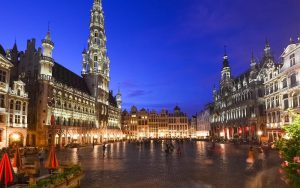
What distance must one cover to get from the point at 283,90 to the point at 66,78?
59.1m

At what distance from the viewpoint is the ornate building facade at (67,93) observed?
67.4m

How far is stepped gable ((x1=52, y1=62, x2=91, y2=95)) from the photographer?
265ft

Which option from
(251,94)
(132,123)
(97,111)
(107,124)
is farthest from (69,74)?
(132,123)

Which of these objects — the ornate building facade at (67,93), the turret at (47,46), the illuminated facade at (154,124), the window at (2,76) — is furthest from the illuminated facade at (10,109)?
the illuminated facade at (154,124)

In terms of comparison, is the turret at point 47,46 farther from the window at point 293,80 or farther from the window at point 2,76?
the window at point 293,80

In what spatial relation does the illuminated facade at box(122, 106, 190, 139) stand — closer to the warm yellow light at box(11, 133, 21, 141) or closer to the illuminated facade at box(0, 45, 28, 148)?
the illuminated facade at box(0, 45, 28, 148)

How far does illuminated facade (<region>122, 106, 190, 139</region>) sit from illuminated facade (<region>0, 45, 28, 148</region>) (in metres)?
107

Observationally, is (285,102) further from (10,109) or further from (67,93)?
(67,93)

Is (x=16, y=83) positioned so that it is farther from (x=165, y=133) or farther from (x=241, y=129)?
(x=165, y=133)

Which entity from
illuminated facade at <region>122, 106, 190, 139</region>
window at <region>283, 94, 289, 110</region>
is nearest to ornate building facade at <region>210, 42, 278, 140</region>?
window at <region>283, 94, 289, 110</region>

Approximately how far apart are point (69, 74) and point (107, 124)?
28.9 m

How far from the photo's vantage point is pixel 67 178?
15.2 meters

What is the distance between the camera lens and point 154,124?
164000mm

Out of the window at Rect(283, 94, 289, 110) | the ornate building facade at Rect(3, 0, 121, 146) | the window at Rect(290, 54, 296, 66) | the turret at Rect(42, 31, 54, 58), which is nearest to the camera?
the window at Rect(290, 54, 296, 66)
